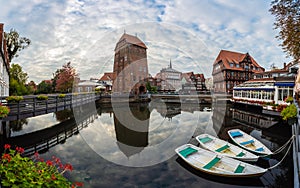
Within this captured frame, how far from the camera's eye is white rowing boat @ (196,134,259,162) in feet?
22.7

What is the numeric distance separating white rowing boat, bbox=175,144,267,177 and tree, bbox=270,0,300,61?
8711mm

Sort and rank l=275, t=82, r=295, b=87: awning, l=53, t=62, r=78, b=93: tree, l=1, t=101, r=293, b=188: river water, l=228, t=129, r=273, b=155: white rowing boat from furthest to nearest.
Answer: l=53, t=62, r=78, b=93: tree
l=275, t=82, r=295, b=87: awning
l=228, t=129, r=273, b=155: white rowing boat
l=1, t=101, r=293, b=188: river water

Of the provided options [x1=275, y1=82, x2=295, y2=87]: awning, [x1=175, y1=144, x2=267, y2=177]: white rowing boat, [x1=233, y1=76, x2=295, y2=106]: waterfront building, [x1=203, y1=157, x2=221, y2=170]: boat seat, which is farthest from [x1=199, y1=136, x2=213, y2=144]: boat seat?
[x1=275, y1=82, x2=295, y2=87]: awning

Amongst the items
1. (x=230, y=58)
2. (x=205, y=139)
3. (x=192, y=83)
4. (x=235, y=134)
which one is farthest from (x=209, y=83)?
(x=205, y=139)

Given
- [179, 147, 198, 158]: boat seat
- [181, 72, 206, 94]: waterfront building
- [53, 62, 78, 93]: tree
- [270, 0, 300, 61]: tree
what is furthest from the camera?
[181, 72, 206, 94]: waterfront building

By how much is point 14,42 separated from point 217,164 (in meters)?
31.6

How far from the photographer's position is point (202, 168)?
20.3ft

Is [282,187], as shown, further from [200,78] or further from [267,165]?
[200,78]

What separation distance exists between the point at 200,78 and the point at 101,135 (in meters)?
58.8

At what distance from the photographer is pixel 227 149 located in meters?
7.97

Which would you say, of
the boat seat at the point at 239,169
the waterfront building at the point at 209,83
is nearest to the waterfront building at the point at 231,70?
the waterfront building at the point at 209,83

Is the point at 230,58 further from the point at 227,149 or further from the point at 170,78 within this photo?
the point at 227,149

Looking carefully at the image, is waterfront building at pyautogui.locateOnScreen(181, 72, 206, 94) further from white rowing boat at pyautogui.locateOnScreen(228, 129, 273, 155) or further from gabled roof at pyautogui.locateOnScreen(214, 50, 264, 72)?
white rowing boat at pyautogui.locateOnScreen(228, 129, 273, 155)

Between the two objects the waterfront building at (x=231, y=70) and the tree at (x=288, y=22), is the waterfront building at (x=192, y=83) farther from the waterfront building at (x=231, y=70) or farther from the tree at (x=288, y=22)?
the tree at (x=288, y=22)
